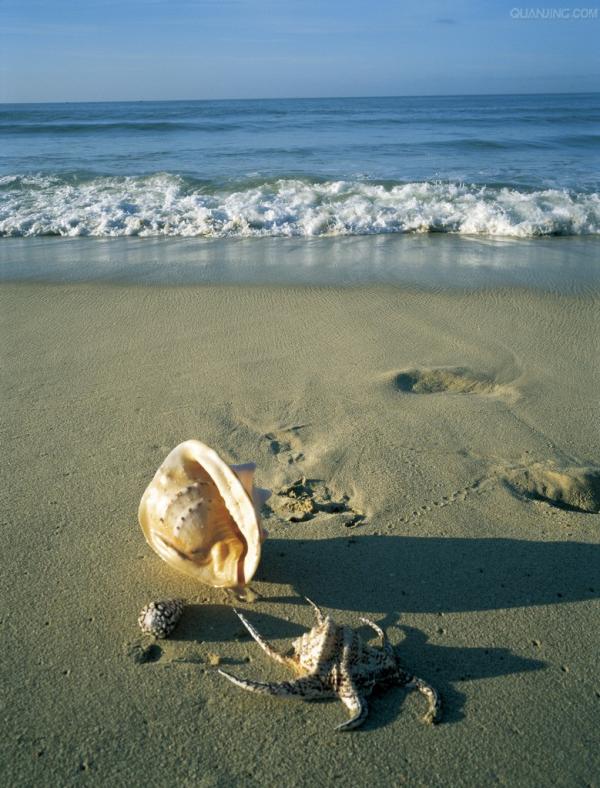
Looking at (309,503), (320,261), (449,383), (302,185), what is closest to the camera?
(309,503)

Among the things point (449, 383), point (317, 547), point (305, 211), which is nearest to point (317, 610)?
point (317, 547)

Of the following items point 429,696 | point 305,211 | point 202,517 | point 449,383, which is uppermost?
point 305,211

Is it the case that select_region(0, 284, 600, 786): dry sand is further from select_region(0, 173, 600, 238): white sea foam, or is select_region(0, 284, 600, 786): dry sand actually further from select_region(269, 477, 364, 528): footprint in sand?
select_region(0, 173, 600, 238): white sea foam

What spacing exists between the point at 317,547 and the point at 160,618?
27.7 inches

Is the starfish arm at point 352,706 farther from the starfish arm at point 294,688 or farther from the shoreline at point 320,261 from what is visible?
the shoreline at point 320,261

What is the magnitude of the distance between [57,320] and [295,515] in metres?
3.16

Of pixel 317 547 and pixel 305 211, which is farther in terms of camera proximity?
pixel 305 211

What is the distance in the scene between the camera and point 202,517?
7.65 ft

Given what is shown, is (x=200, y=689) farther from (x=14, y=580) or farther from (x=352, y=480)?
(x=352, y=480)

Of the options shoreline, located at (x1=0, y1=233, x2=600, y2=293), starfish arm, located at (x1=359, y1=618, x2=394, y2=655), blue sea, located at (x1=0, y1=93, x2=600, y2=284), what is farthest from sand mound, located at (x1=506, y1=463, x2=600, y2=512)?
blue sea, located at (x1=0, y1=93, x2=600, y2=284)

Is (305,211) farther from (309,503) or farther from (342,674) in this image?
(342,674)

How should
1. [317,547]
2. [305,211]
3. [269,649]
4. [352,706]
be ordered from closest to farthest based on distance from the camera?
1. [352,706]
2. [269,649]
3. [317,547]
4. [305,211]

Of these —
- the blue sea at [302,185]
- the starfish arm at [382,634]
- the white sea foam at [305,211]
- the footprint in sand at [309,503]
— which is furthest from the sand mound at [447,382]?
the white sea foam at [305,211]

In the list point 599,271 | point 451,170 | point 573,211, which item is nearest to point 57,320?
point 599,271
